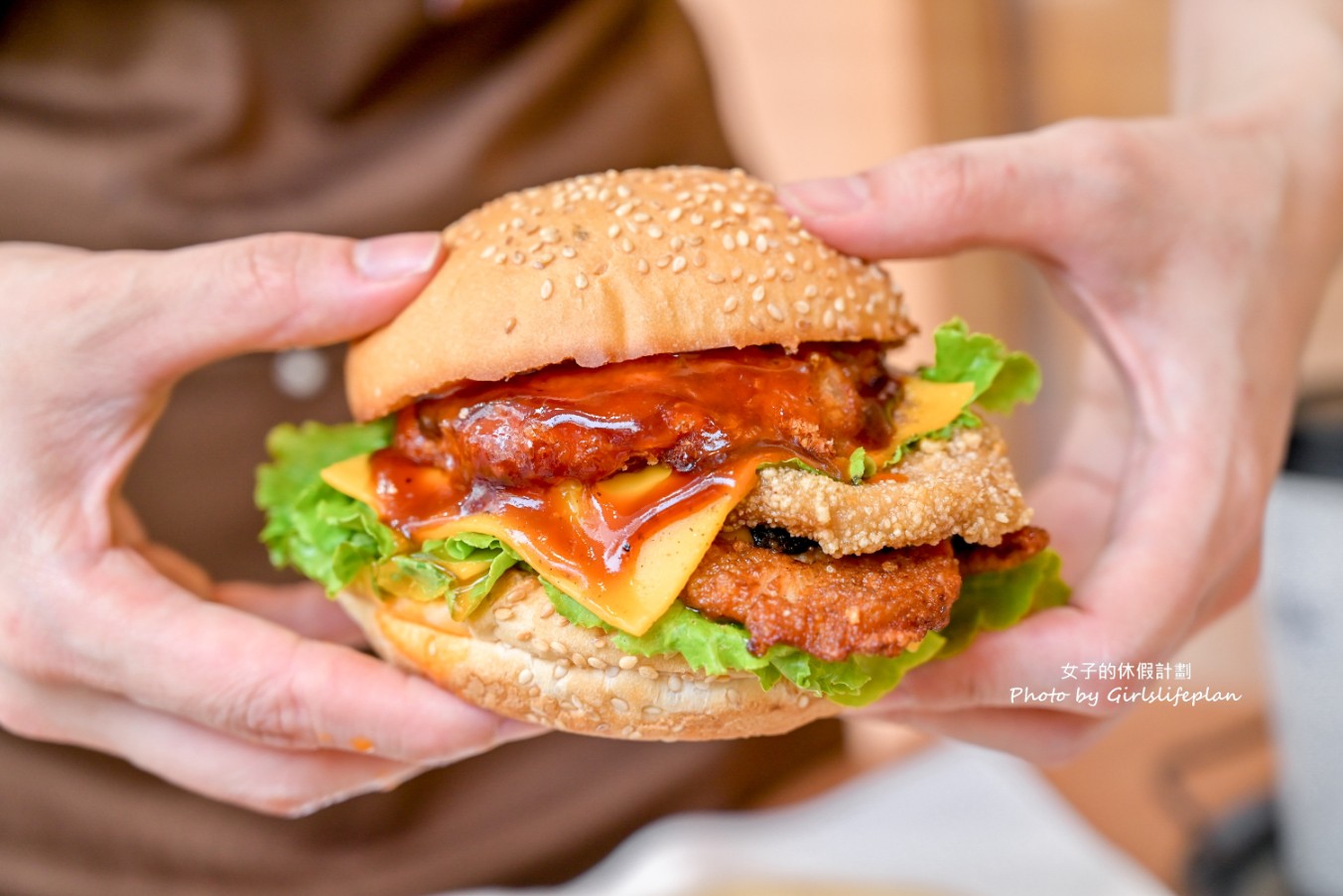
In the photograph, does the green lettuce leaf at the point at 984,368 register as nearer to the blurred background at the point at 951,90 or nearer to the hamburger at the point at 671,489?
the hamburger at the point at 671,489

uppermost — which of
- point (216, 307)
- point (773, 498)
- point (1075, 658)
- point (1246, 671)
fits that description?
point (216, 307)

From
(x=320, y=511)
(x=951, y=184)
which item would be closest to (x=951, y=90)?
(x=951, y=184)

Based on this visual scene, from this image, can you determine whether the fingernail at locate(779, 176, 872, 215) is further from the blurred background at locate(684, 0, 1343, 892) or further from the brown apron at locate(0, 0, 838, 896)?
the blurred background at locate(684, 0, 1343, 892)

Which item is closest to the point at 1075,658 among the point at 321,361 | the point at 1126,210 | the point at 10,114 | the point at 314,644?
the point at 1126,210

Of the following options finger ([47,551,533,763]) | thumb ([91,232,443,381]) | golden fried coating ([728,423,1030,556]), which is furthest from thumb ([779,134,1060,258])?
finger ([47,551,533,763])

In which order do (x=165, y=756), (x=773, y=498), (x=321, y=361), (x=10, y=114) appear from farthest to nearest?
(x=321, y=361) → (x=10, y=114) → (x=165, y=756) → (x=773, y=498)

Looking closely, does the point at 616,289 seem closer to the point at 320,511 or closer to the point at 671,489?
the point at 671,489

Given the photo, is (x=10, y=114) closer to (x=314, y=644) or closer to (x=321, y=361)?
(x=321, y=361)
